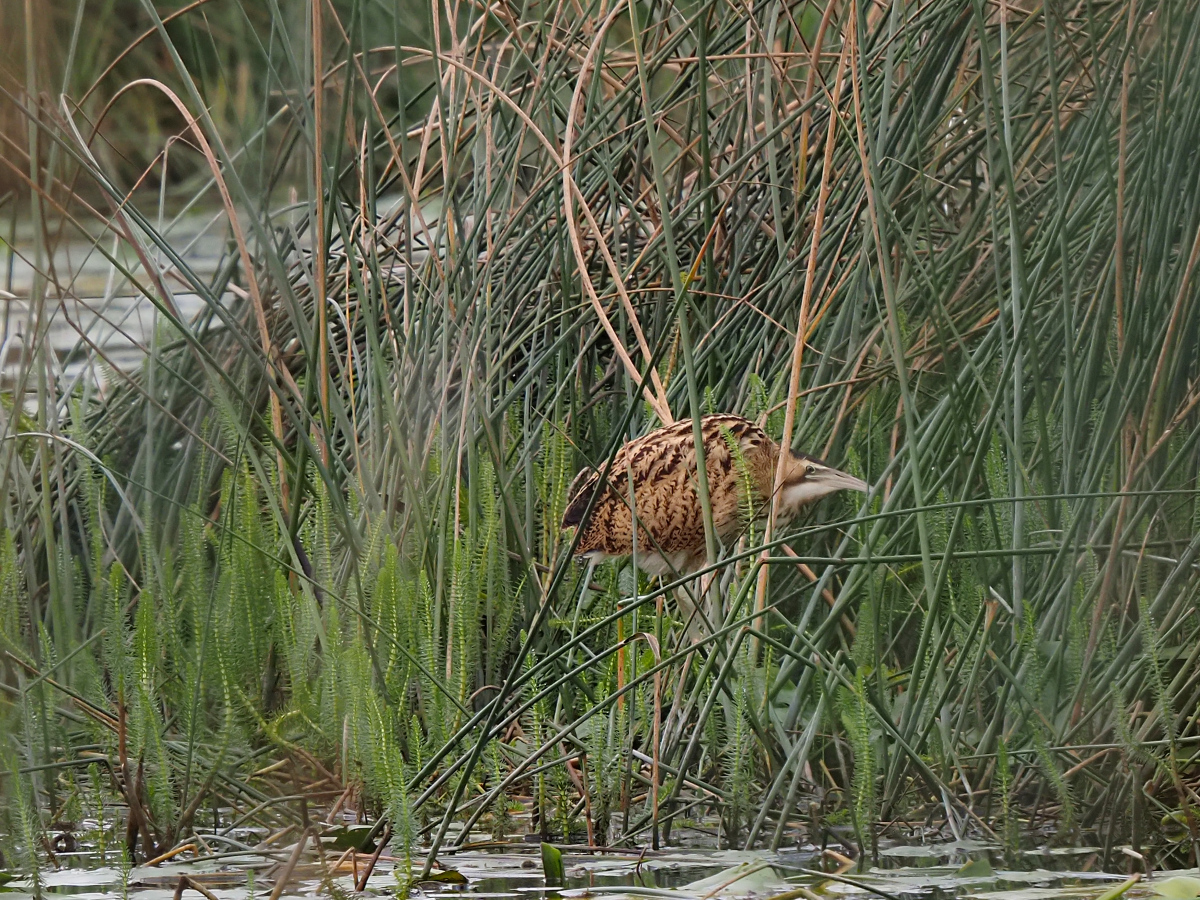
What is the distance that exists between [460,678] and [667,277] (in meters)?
1.29

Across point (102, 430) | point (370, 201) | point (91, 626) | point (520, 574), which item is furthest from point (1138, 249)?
point (102, 430)

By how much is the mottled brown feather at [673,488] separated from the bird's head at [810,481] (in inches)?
0.6

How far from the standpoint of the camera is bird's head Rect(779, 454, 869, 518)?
2750 mm

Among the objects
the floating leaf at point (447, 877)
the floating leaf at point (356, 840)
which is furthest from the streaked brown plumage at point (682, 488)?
the floating leaf at point (447, 877)

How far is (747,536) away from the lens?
2793mm

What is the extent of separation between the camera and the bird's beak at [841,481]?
2.72 m

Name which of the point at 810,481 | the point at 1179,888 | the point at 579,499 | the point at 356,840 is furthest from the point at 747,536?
the point at 1179,888

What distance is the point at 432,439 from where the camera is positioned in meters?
2.64

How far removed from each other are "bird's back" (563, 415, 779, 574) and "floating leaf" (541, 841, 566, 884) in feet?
3.51

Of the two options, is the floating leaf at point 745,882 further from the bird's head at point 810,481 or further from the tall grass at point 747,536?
the bird's head at point 810,481

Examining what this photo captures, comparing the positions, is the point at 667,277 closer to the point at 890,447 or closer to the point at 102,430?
the point at 890,447

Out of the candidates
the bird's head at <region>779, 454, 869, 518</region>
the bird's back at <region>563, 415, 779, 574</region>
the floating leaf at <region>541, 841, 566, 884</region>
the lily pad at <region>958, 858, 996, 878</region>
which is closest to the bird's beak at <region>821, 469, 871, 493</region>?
the bird's head at <region>779, 454, 869, 518</region>

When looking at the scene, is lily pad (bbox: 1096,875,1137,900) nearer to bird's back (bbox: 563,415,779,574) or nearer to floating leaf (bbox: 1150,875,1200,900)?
floating leaf (bbox: 1150,875,1200,900)

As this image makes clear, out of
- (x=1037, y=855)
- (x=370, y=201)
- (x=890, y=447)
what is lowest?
(x=1037, y=855)
